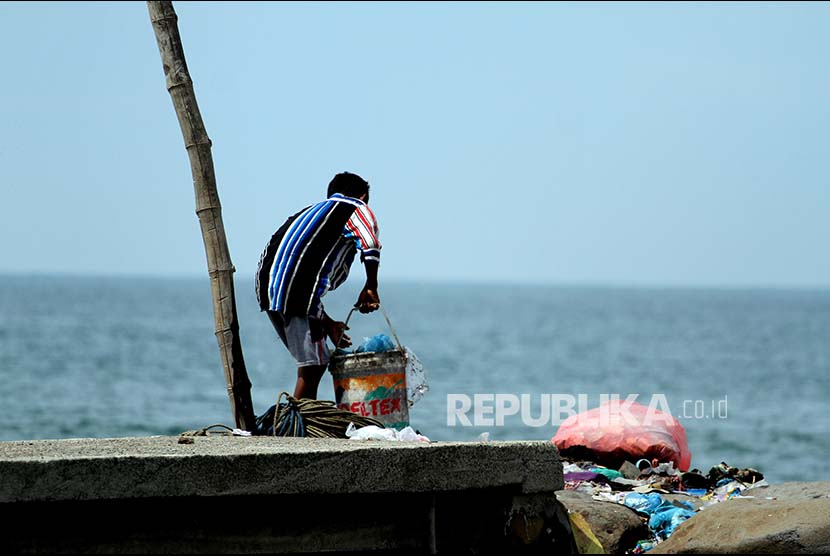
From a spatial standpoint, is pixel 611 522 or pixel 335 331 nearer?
pixel 611 522

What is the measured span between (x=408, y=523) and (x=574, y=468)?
3296 mm

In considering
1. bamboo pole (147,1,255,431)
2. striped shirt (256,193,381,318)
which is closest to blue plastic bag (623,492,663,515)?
striped shirt (256,193,381,318)

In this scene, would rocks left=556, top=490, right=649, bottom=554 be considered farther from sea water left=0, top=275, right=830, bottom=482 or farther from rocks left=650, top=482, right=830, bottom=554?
sea water left=0, top=275, right=830, bottom=482

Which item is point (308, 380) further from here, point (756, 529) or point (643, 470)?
point (756, 529)

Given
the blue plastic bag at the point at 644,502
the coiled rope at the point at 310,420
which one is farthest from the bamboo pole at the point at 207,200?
the blue plastic bag at the point at 644,502

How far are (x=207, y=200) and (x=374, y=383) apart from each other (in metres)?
1.41

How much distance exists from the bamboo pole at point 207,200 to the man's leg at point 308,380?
19.2 inches

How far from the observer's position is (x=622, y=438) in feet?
30.0

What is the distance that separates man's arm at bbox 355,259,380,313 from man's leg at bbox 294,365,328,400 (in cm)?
43

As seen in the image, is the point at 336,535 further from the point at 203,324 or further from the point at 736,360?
the point at 203,324

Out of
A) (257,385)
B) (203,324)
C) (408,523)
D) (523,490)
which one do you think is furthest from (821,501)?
(203,324)

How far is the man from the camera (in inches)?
299

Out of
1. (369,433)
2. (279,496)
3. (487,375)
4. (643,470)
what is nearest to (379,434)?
(369,433)

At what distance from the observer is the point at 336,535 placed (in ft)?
17.8
